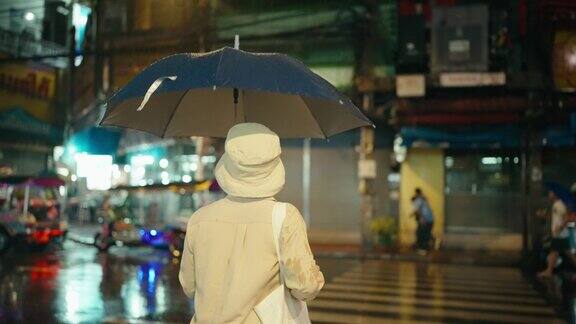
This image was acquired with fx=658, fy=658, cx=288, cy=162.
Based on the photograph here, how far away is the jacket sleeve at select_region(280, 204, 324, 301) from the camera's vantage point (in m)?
2.81

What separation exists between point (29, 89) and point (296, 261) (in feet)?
82.9

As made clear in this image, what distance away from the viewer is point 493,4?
18.9 m

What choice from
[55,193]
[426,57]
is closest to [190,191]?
[55,193]

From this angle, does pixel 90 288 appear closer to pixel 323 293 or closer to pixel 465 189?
pixel 323 293

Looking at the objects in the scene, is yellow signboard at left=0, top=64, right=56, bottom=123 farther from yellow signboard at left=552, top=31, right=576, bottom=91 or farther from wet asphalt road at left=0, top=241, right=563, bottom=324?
yellow signboard at left=552, top=31, right=576, bottom=91

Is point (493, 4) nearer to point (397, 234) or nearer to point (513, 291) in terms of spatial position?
point (397, 234)

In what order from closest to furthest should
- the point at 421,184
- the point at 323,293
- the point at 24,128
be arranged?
1. the point at 323,293
2. the point at 421,184
3. the point at 24,128

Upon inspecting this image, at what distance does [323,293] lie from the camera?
11047mm

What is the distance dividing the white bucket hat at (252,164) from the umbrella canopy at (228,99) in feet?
1.41

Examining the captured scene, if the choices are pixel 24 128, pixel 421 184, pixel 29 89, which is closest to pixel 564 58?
pixel 421 184

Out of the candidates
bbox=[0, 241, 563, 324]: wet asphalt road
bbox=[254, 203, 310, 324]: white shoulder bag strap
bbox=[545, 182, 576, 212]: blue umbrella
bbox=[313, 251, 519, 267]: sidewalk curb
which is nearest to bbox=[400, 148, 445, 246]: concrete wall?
bbox=[313, 251, 519, 267]: sidewalk curb

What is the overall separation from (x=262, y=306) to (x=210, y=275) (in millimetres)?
284

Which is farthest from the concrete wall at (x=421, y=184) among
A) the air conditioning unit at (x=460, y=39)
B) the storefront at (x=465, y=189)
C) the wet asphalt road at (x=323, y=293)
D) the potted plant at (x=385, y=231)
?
the wet asphalt road at (x=323, y=293)

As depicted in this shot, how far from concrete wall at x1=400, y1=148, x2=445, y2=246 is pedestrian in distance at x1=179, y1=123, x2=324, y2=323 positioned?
17.8 m
